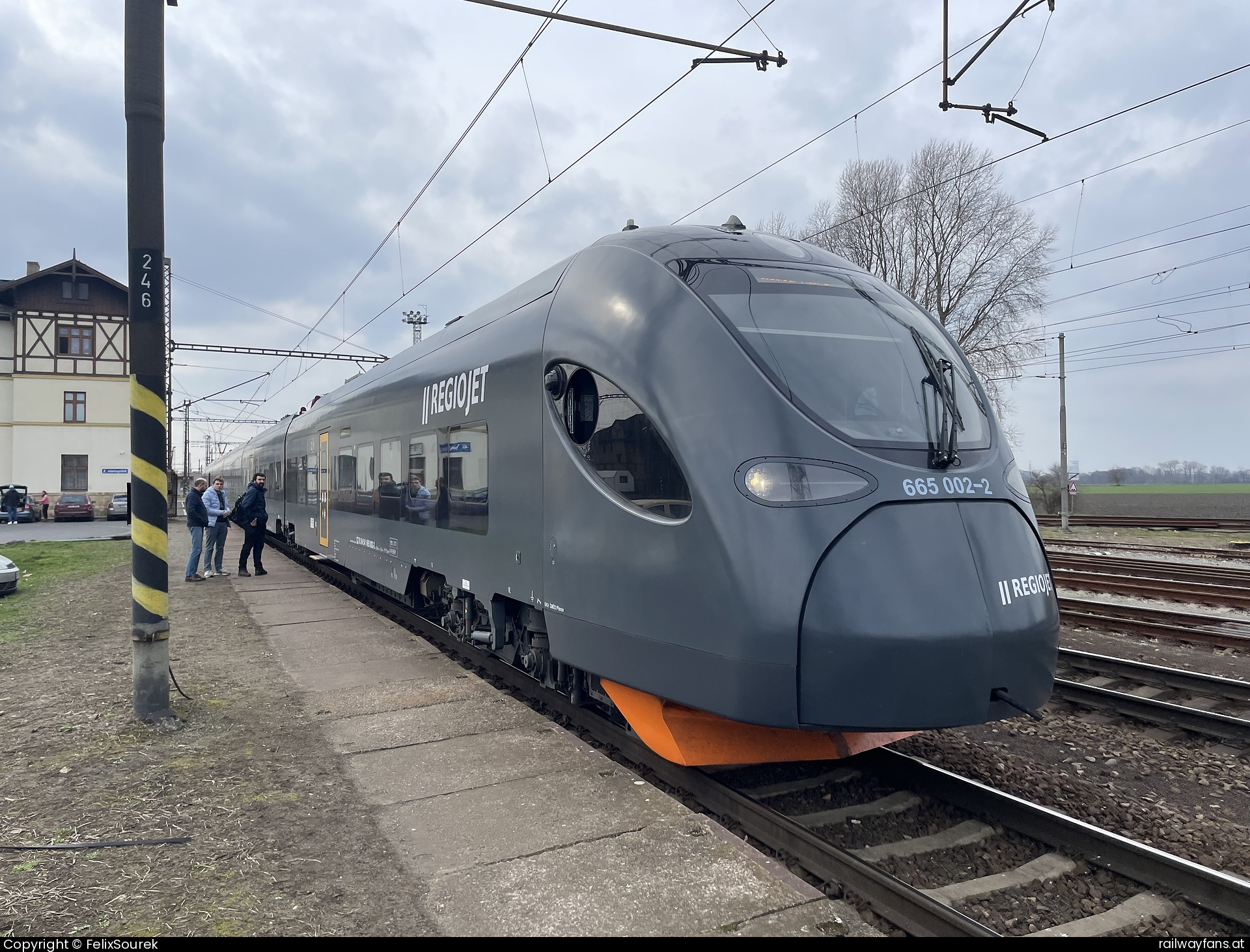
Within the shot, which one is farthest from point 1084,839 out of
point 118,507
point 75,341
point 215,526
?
point 75,341

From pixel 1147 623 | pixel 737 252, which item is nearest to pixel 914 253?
pixel 1147 623

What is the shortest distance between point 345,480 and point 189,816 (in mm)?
7812

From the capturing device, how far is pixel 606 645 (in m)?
4.63

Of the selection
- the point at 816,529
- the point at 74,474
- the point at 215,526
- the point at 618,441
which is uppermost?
the point at 74,474

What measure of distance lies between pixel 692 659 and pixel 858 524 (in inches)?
39.8

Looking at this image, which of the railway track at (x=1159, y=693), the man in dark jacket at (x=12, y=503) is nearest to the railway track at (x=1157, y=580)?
the railway track at (x=1159, y=693)

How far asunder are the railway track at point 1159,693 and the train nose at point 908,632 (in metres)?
3.22

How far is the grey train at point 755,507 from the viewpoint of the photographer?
3.66m

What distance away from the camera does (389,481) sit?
9.36 metres

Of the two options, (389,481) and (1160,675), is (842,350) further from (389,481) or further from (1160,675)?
(389,481)

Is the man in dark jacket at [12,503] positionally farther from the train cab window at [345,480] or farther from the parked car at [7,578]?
the train cab window at [345,480]

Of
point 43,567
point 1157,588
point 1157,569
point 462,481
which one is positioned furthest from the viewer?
point 43,567

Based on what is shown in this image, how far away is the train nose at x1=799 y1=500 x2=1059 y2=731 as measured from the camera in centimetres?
359

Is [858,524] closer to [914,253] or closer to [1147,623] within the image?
[1147,623]
